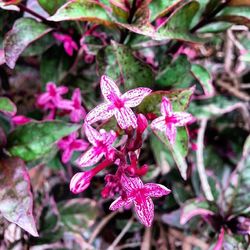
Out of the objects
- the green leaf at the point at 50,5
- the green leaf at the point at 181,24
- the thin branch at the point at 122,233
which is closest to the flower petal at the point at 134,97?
the green leaf at the point at 181,24

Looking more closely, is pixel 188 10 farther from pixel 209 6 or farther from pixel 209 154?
pixel 209 154

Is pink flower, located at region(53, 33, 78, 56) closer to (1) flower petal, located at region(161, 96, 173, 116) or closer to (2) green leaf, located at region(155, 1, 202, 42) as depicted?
(2) green leaf, located at region(155, 1, 202, 42)

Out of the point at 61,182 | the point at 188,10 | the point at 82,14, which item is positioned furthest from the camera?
the point at 61,182

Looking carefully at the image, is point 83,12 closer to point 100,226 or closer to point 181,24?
point 181,24

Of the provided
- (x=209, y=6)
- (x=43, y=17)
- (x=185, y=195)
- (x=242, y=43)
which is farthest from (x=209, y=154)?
(x=43, y=17)

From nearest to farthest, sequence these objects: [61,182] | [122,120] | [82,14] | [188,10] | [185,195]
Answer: [122,120]
[82,14]
[188,10]
[185,195]
[61,182]

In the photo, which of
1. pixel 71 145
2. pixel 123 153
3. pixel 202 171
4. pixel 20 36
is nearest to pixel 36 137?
pixel 71 145

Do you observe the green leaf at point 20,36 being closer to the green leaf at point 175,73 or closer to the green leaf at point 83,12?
the green leaf at point 83,12
